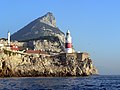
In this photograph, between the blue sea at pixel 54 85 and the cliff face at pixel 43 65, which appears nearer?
the blue sea at pixel 54 85

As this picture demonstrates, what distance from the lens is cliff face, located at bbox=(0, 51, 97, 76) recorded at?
126488mm

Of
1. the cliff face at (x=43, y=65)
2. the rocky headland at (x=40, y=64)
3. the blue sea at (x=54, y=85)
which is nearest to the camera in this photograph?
the blue sea at (x=54, y=85)

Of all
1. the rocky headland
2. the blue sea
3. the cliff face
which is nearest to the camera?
the blue sea

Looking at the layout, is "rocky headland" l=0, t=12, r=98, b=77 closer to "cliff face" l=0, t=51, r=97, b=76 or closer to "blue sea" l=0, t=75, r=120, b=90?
"cliff face" l=0, t=51, r=97, b=76

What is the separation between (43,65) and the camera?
472 ft

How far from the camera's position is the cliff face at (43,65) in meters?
126

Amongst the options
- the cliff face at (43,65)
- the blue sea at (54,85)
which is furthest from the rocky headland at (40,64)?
the blue sea at (54,85)

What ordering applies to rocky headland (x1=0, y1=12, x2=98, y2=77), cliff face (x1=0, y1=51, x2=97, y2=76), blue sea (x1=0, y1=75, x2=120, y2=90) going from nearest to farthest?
blue sea (x1=0, y1=75, x2=120, y2=90) < cliff face (x1=0, y1=51, x2=97, y2=76) < rocky headland (x1=0, y1=12, x2=98, y2=77)

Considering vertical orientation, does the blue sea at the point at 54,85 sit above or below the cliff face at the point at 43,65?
below

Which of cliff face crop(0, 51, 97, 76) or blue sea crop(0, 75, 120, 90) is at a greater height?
cliff face crop(0, 51, 97, 76)

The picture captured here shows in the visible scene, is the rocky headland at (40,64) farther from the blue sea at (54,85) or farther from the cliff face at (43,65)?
the blue sea at (54,85)

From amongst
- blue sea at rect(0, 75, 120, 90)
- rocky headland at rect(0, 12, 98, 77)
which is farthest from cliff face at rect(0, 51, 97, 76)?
blue sea at rect(0, 75, 120, 90)

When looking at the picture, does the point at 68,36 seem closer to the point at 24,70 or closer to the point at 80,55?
the point at 80,55

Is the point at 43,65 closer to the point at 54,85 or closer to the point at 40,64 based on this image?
the point at 40,64
